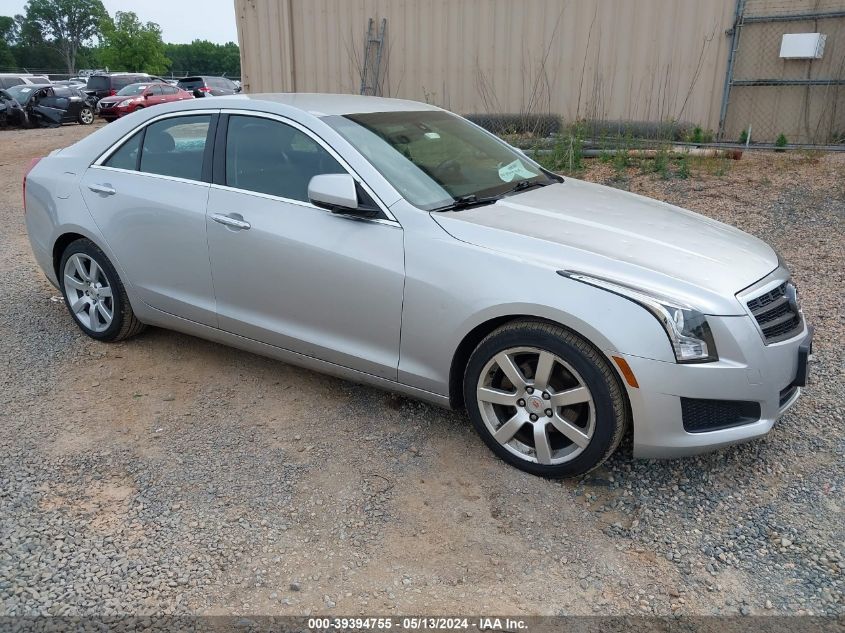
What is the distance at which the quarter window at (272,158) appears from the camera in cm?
368

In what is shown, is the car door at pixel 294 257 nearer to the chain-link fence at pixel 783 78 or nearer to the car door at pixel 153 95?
the chain-link fence at pixel 783 78

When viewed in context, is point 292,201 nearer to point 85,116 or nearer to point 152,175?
point 152,175

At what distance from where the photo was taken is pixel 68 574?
8.71ft

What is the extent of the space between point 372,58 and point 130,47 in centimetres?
6592

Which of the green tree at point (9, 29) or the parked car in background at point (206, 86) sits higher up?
the green tree at point (9, 29)

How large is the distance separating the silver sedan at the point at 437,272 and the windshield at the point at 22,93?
2187 centimetres

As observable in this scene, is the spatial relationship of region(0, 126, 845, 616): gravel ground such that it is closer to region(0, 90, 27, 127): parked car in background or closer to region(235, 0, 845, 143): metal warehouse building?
region(235, 0, 845, 143): metal warehouse building

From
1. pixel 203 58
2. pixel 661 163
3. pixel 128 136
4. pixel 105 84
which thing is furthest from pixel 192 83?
pixel 203 58

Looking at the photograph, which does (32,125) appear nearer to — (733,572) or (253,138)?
(253,138)

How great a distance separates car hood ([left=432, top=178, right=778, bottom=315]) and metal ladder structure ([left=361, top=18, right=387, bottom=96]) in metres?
8.00

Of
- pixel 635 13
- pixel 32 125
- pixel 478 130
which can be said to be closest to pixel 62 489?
pixel 478 130

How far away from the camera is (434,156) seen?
3.89 m

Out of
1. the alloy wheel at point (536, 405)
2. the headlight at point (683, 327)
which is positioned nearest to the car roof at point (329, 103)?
the alloy wheel at point (536, 405)

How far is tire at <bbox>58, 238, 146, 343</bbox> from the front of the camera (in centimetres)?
450
